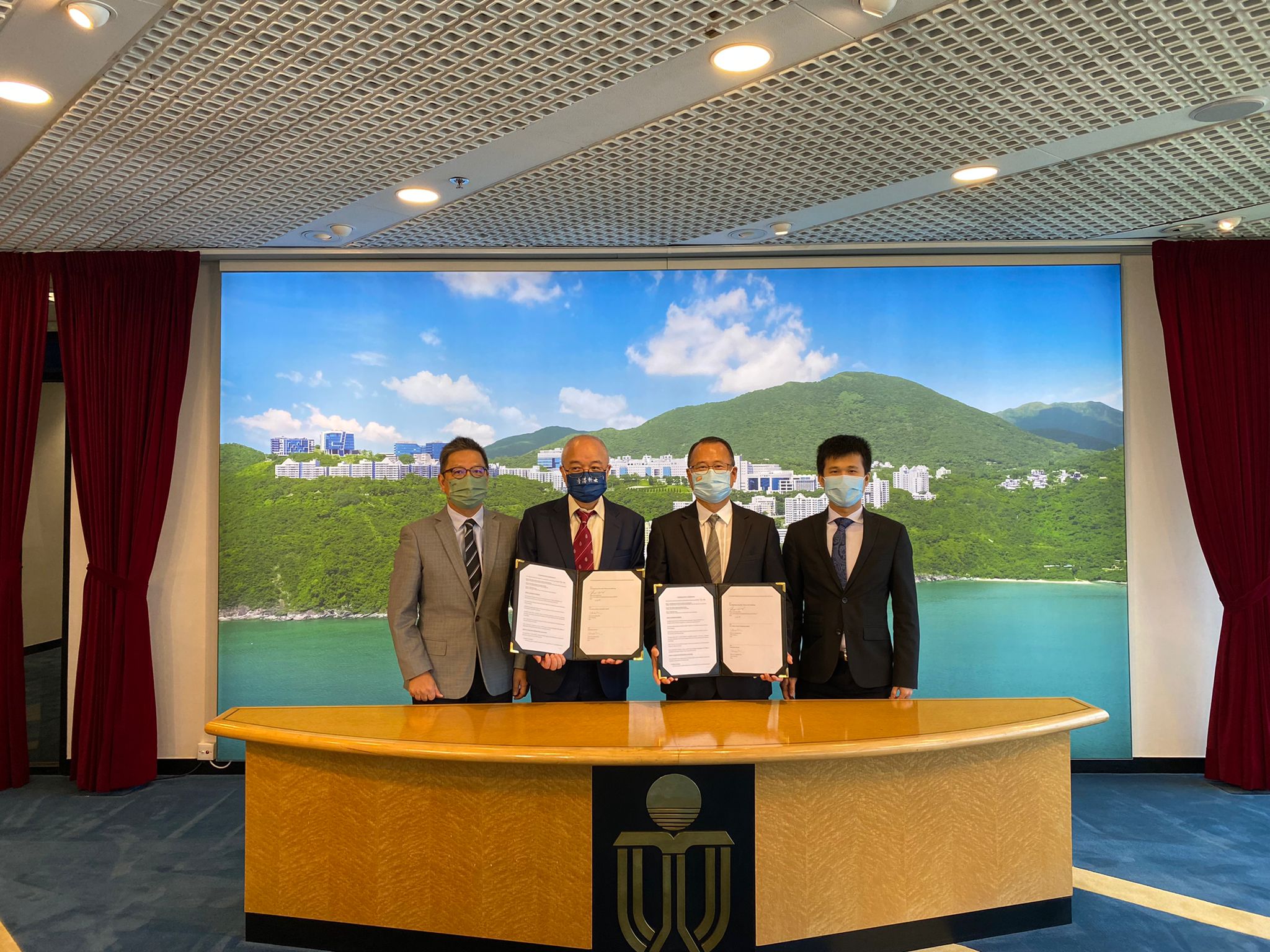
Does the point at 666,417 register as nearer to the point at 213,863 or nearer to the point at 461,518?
the point at 461,518

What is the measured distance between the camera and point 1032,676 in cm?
546

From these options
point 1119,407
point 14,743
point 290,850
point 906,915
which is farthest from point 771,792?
point 14,743

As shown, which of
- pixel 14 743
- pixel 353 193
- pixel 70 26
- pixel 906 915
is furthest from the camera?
pixel 14 743

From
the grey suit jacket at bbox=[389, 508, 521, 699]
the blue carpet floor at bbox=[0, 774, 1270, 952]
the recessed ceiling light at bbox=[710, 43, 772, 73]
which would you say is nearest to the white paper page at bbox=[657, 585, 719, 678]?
the grey suit jacket at bbox=[389, 508, 521, 699]

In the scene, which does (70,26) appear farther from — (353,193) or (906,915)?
(906,915)

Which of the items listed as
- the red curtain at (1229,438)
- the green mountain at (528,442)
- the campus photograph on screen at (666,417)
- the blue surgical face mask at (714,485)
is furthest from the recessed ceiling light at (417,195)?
the red curtain at (1229,438)

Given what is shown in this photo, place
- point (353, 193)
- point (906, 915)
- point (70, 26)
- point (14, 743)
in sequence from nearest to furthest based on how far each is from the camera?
1. point (70, 26)
2. point (906, 915)
3. point (353, 193)
4. point (14, 743)

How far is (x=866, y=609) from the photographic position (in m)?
3.57

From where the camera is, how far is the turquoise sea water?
5.45 metres

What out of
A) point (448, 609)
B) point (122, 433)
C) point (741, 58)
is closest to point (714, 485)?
point (448, 609)

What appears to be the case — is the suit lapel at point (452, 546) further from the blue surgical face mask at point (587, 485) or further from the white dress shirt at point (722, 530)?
the white dress shirt at point (722, 530)

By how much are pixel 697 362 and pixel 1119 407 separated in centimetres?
273

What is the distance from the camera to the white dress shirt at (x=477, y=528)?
3.70 m

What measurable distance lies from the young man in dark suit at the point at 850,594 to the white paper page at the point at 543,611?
37.3 inches
